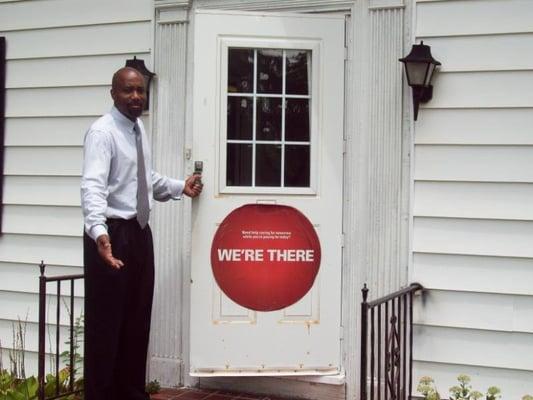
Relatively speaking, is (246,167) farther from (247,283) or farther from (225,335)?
(225,335)

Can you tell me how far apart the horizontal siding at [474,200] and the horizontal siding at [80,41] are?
2.16 meters

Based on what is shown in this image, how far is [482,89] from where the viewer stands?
392cm

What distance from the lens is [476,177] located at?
3914mm

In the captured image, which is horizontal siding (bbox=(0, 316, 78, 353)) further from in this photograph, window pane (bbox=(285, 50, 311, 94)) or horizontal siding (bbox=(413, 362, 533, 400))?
horizontal siding (bbox=(413, 362, 533, 400))

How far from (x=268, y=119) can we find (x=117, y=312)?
163cm

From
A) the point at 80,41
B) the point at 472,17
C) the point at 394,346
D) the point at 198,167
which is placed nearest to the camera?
the point at 394,346

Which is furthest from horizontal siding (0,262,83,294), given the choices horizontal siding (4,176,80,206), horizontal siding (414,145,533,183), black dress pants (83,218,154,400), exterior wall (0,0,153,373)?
horizontal siding (414,145,533,183)

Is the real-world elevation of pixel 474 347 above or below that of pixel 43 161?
below

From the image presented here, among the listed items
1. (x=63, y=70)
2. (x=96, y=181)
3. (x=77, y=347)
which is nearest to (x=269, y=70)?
(x=96, y=181)

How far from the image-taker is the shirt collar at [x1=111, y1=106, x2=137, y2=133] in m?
3.32

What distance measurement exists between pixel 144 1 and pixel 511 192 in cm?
279

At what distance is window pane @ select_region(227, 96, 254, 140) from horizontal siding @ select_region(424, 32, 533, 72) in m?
1.16

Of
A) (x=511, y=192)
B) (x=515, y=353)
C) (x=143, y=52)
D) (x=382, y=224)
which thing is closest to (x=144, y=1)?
(x=143, y=52)

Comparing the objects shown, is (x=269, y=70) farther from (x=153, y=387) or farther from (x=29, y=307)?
(x=29, y=307)
